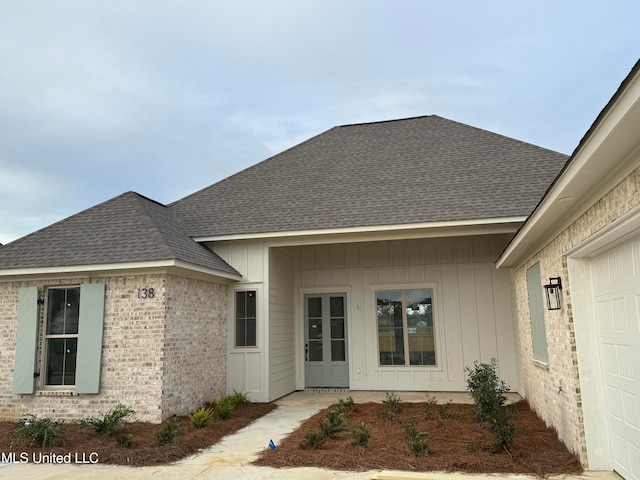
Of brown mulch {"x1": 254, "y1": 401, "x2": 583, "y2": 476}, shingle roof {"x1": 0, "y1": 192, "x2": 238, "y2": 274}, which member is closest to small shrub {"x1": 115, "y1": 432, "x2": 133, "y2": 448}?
brown mulch {"x1": 254, "y1": 401, "x2": 583, "y2": 476}

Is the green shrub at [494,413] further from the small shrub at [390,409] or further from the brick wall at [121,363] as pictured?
the brick wall at [121,363]

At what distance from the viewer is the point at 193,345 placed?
9.15 metres

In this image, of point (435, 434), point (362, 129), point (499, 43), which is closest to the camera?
point (435, 434)

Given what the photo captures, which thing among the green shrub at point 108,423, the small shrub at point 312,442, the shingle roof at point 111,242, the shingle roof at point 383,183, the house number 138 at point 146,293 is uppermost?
the shingle roof at point 383,183

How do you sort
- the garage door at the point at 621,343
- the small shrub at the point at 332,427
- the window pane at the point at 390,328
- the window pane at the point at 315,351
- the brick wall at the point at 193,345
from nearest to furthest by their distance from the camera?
the garage door at the point at 621,343
the small shrub at the point at 332,427
the brick wall at the point at 193,345
the window pane at the point at 390,328
the window pane at the point at 315,351

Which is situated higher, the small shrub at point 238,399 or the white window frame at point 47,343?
the white window frame at point 47,343

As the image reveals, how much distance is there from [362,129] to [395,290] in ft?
17.3

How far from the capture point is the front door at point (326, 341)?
12134 millimetres

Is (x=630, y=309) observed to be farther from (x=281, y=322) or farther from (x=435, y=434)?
(x=281, y=322)

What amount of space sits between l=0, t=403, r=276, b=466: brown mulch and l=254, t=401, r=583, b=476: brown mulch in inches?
46.4

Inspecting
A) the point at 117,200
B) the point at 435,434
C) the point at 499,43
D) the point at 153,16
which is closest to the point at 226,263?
the point at 117,200

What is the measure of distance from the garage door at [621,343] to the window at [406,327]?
6.71m

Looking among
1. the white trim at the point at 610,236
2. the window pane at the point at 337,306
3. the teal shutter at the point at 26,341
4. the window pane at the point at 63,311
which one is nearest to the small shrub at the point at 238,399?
the window pane at the point at 63,311

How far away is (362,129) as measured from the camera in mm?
14469
